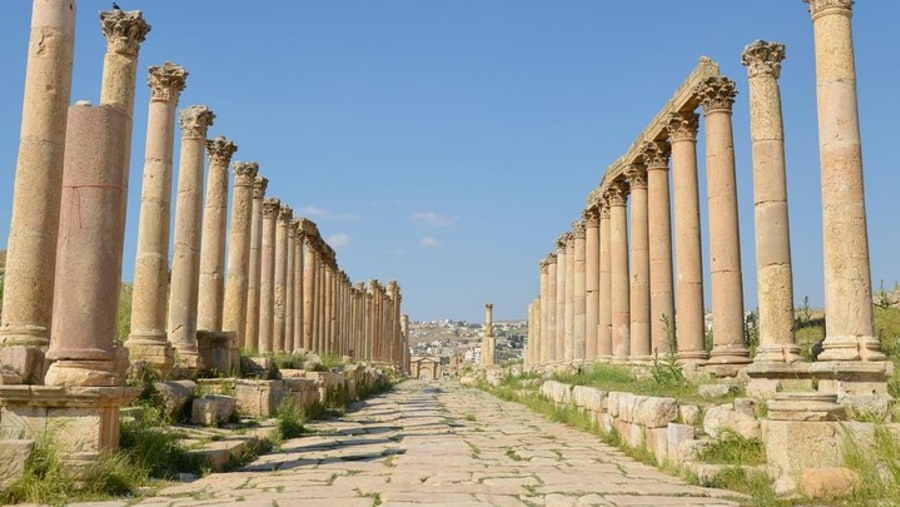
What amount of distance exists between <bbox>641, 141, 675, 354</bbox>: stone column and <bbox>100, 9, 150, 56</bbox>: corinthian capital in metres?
13.4

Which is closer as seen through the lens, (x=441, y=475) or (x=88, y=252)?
(x=88, y=252)

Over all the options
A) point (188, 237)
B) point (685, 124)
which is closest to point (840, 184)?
point (685, 124)

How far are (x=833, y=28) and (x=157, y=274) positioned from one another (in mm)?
12117

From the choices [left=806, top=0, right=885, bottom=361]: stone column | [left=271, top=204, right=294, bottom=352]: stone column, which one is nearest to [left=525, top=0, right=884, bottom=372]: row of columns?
[left=806, top=0, right=885, bottom=361]: stone column

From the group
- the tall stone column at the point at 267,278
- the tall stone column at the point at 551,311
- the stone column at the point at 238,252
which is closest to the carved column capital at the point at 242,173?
the stone column at the point at 238,252

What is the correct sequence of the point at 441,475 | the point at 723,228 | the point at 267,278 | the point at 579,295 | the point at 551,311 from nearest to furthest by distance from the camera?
the point at 441,475 < the point at 723,228 < the point at 267,278 < the point at 579,295 < the point at 551,311

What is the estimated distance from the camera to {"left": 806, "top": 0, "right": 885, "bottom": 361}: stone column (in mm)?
13086

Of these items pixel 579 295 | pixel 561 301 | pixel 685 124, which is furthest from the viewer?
pixel 561 301

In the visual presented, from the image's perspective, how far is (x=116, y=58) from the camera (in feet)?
43.9

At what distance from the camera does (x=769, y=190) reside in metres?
15.7

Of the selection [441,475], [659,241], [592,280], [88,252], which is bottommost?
[441,475]

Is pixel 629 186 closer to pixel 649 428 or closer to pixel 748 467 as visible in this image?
pixel 649 428

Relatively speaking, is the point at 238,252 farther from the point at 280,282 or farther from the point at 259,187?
the point at 280,282

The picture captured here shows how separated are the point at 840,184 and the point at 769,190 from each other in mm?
2319
